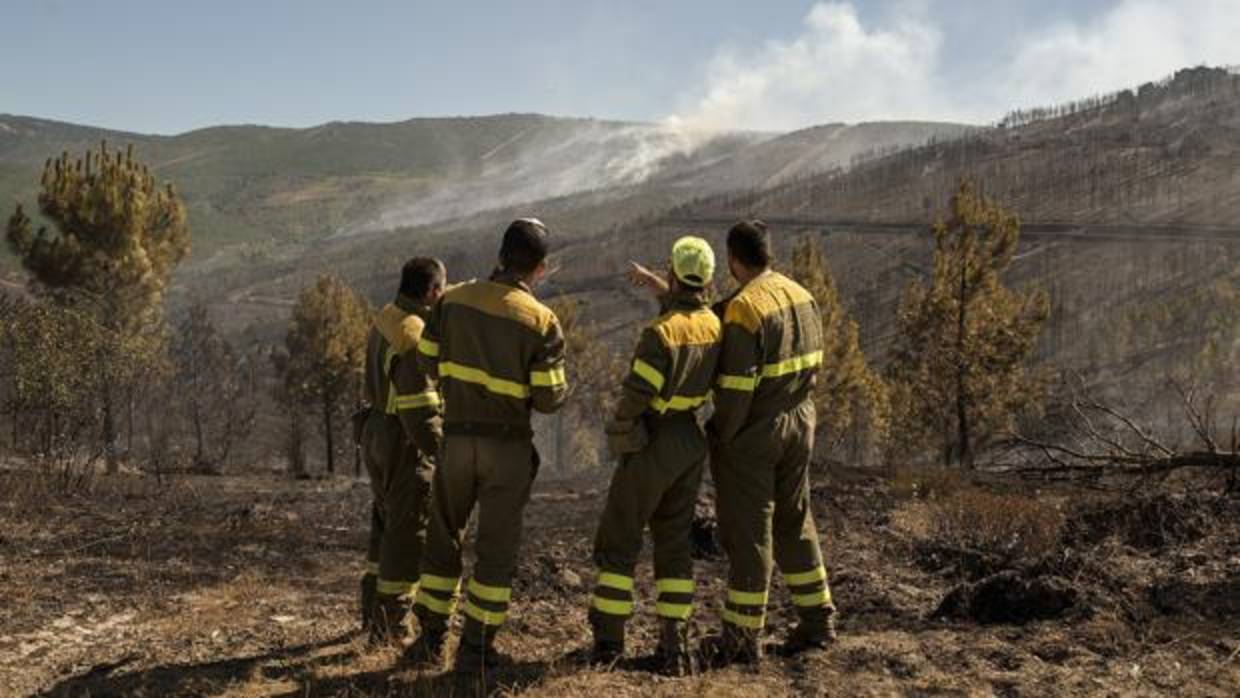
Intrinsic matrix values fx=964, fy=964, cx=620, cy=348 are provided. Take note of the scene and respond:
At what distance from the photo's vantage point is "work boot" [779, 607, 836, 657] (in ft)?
17.5

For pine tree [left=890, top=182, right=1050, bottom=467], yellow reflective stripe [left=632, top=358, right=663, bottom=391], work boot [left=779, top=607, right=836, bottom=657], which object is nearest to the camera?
yellow reflective stripe [left=632, top=358, right=663, bottom=391]

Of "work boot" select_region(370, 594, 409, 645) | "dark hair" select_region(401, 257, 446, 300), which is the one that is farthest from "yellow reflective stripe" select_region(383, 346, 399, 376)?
"work boot" select_region(370, 594, 409, 645)

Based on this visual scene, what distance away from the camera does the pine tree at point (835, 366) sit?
34.4m

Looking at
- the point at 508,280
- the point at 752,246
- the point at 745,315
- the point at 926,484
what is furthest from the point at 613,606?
the point at 926,484

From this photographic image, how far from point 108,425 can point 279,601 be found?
18819mm

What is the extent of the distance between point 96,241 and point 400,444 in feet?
72.8

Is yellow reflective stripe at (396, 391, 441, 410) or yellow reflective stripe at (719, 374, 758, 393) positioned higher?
yellow reflective stripe at (719, 374, 758, 393)

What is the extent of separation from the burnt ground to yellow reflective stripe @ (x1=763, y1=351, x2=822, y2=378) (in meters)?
1.56

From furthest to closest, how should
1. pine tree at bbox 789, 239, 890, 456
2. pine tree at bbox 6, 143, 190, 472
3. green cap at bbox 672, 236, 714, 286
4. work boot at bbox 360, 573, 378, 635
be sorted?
pine tree at bbox 789, 239, 890, 456, pine tree at bbox 6, 143, 190, 472, work boot at bbox 360, 573, 378, 635, green cap at bbox 672, 236, 714, 286

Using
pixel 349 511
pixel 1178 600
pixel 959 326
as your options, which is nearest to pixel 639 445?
pixel 1178 600

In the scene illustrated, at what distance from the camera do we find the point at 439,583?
16.4 feet

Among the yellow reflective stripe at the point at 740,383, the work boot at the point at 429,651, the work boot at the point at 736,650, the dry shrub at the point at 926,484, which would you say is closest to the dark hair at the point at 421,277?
the yellow reflective stripe at the point at 740,383

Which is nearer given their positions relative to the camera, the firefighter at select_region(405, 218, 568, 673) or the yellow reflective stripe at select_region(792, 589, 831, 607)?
the firefighter at select_region(405, 218, 568, 673)

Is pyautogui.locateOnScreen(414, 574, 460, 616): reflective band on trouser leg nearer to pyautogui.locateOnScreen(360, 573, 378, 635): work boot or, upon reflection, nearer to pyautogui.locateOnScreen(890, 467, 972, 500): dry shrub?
pyautogui.locateOnScreen(360, 573, 378, 635): work boot
